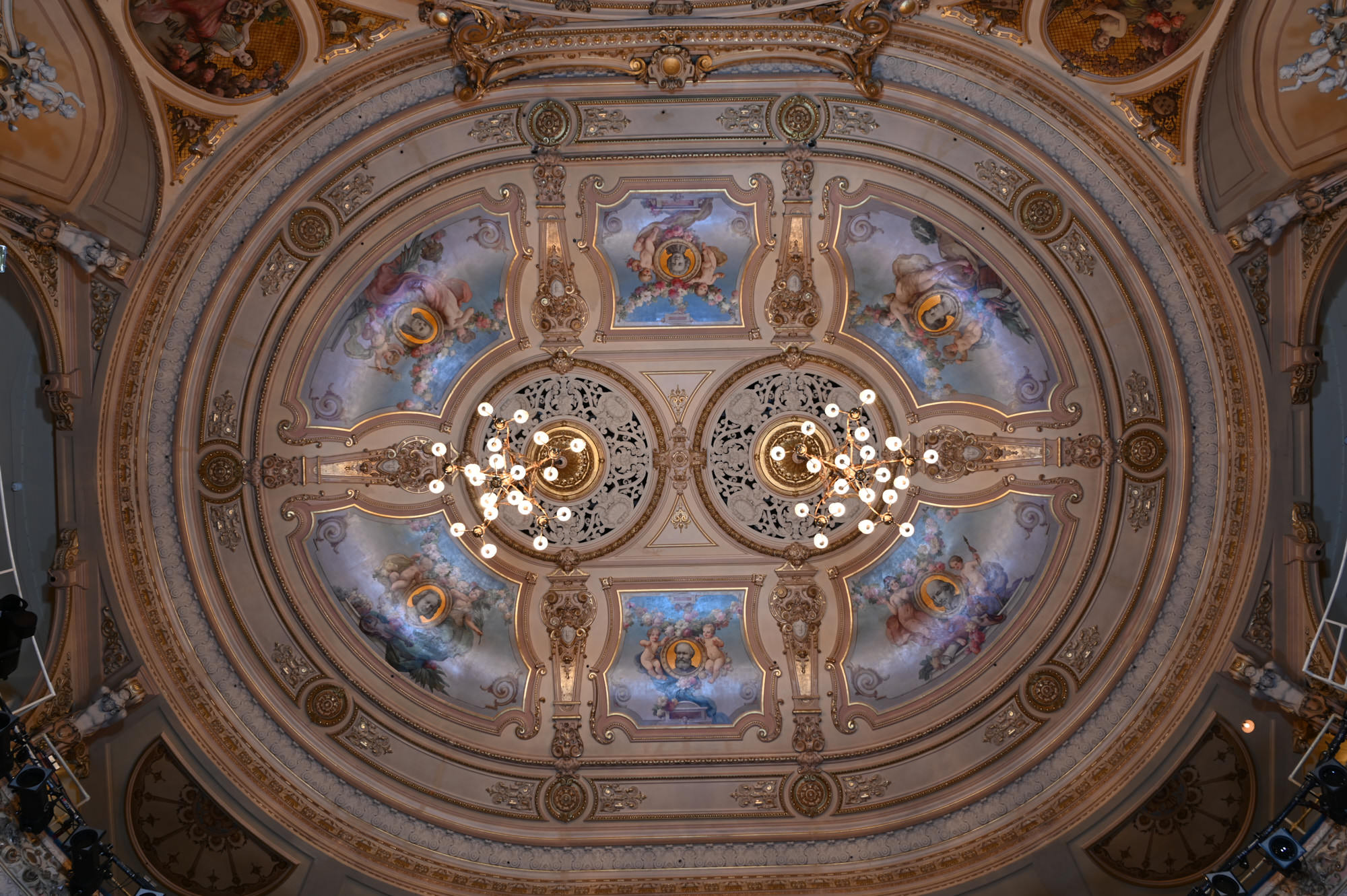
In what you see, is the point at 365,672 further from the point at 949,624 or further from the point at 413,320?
the point at 949,624

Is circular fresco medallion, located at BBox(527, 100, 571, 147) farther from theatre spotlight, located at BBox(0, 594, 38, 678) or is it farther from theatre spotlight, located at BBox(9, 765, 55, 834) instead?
theatre spotlight, located at BBox(9, 765, 55, 834)

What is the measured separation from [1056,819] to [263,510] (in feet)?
36.8

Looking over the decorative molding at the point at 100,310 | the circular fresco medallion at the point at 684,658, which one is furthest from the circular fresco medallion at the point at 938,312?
the decorative molding at the point at 100,310

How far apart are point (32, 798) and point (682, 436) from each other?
28.1 ft

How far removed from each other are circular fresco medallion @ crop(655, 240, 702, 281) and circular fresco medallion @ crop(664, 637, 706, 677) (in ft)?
17.5

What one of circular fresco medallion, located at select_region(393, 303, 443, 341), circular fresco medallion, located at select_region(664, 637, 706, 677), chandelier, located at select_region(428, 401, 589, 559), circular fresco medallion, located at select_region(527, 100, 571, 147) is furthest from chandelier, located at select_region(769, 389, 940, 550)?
circular fresco medallion, located at select_region(393, 303, 443, 341)

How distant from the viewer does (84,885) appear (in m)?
8.90

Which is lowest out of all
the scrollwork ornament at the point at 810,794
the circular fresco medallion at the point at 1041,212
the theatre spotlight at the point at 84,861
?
the theatre spotlight at the point at 84,861

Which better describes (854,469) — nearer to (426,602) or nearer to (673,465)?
(673,465)

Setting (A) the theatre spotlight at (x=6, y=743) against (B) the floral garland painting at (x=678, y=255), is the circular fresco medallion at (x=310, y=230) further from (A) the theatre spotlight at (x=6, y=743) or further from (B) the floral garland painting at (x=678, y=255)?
(A) the theatre spotlight at (x=6, y=743)

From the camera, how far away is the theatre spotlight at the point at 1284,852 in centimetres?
897

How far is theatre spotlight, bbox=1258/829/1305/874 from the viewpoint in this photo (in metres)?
8.97

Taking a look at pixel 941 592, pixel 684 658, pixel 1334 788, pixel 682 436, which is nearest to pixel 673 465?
pixel 682 436

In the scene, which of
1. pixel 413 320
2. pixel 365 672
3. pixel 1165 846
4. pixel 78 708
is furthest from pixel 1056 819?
pixel 78 708
